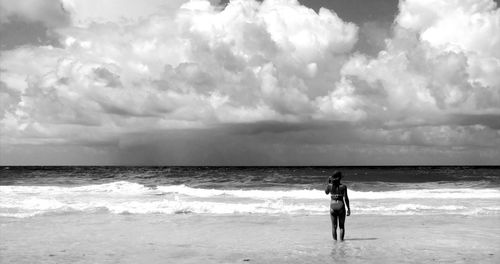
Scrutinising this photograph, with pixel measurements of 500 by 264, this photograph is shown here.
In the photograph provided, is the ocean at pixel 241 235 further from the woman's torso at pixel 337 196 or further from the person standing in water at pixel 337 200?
the woman's torso at pixel 337 196

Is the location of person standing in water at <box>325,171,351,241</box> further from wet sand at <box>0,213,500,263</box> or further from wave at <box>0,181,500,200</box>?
wave at <box>0,181,500,200</box>

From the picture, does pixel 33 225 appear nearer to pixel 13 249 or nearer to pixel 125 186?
pixel 13 249

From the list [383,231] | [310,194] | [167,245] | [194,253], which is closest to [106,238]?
[167,245]

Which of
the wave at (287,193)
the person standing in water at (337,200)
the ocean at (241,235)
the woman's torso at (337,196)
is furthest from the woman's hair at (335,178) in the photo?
the wave at (287,193)

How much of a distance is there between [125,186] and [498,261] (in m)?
33.4

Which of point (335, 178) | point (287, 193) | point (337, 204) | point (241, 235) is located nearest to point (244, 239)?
point (241, 235)

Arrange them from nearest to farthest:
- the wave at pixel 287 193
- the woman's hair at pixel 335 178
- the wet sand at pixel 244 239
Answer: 1. the wet sand at pixel 244 239
2. the woman's hair at pixel 335 178
3. the wave at pixel 287 193

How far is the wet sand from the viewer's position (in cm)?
1062

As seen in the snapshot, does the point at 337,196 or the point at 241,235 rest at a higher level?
the point at 337,196

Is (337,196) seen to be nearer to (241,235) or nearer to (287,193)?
(241,235)

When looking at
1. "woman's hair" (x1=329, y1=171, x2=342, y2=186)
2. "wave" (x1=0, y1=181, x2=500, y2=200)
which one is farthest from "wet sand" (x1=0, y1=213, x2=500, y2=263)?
"wave" (x1=0, y1=181, x2=500, y2=200)

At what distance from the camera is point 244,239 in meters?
13.1

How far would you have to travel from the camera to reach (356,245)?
12.1m

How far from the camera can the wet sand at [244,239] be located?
34.9 ft
